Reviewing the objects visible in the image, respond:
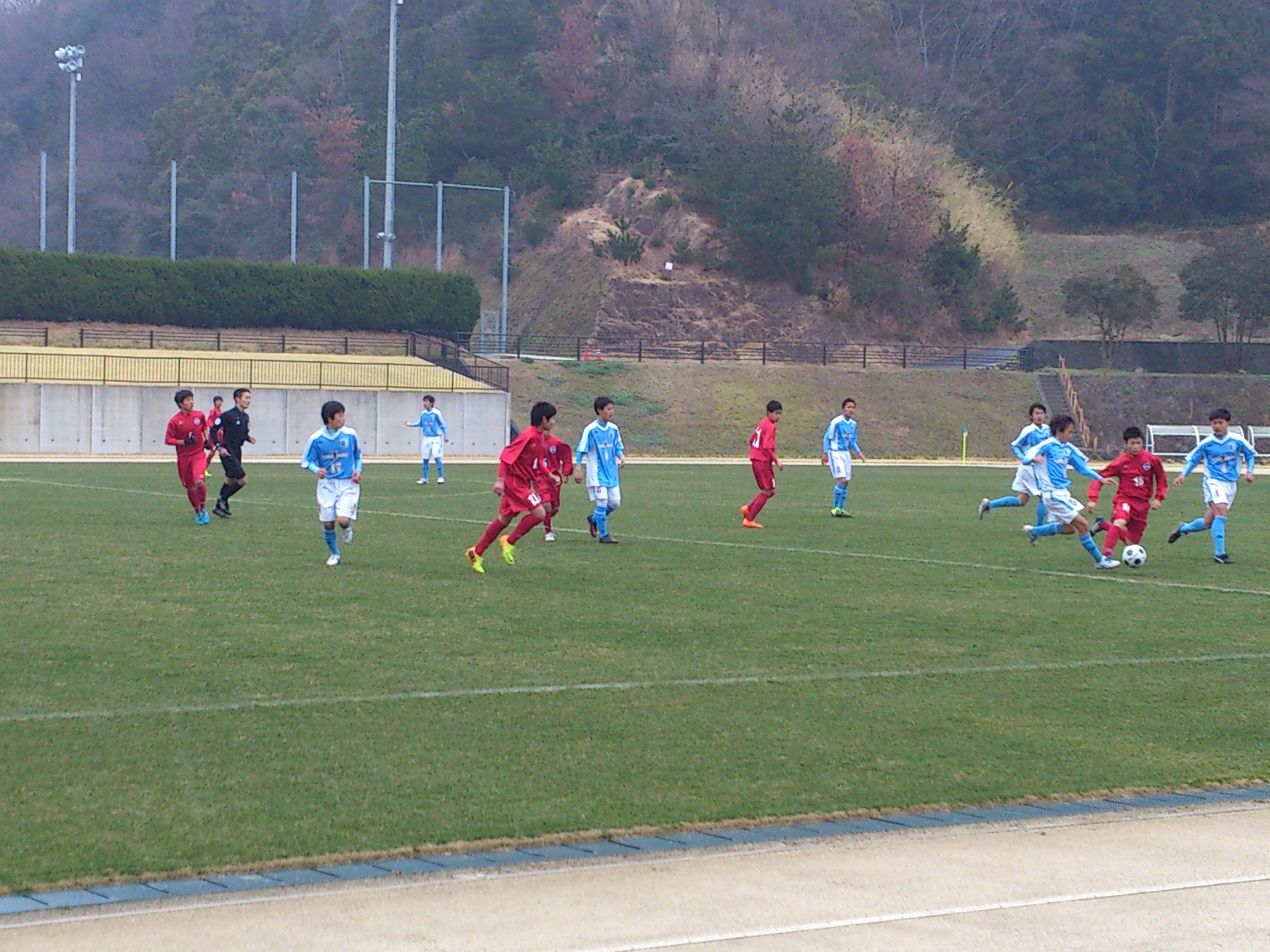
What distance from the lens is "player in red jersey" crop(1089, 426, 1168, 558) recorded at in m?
16.5

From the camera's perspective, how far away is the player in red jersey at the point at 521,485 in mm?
15570

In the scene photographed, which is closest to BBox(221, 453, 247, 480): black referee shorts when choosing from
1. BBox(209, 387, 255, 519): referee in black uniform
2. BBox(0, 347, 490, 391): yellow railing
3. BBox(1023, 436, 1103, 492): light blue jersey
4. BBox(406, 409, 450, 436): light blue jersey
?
BBox(209, 387, 255, 519): referee in black uniform

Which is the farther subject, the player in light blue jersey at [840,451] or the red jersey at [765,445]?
the player in light blue jersey at [840,451]

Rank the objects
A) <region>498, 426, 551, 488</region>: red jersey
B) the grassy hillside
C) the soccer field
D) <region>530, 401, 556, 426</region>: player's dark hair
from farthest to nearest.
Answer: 1. the grassy hillside
2. <region>498, 426, 551, 488</region>: red jersey
3. <region>530, 401, 556, 426</region>: player's dark hair
4. the soccer field

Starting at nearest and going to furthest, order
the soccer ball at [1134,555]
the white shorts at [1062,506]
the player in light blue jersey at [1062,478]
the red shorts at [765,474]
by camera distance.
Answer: the soccer ball at [1134,555] → the player in light blue jersey at [1062,478] → the white shorts at [1062,506] → the red shorts at [765,474]

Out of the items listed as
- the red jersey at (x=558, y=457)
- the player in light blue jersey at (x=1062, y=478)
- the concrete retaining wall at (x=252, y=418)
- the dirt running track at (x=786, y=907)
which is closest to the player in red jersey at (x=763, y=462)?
the player in light blue jersey at (x=1062, y=478)

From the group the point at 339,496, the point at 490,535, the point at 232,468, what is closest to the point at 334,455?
the point at 339,496

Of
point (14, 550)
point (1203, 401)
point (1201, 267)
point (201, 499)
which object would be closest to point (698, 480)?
point (201, 499)

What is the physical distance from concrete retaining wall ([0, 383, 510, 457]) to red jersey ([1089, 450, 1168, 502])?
28855 mm

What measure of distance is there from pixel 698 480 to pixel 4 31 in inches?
4098

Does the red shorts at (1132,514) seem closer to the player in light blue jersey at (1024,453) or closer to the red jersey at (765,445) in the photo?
the player in light blue jersey at (1024,453)

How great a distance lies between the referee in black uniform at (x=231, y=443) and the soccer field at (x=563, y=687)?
9.46ft

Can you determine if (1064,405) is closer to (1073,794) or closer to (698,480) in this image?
(698,480)

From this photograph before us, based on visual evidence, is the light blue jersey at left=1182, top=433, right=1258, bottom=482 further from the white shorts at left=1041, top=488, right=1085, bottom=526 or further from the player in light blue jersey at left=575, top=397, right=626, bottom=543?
the player in light blue jersey at left=575, top=397, right=626, bottom=543
